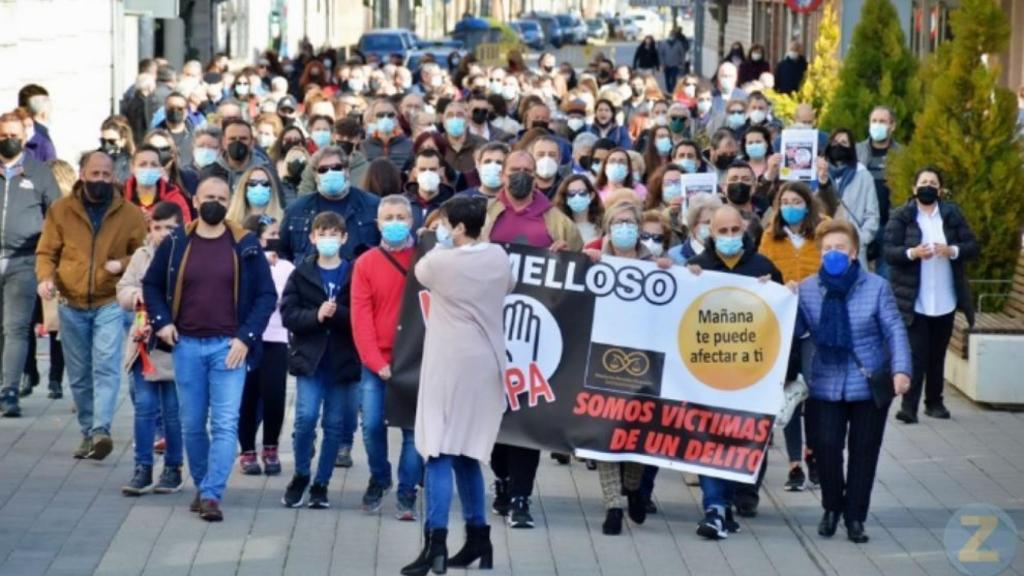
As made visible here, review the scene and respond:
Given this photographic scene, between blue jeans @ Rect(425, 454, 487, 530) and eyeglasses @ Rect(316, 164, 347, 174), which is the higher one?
eyeglasses @ Rect(316, 164, 347, 174)

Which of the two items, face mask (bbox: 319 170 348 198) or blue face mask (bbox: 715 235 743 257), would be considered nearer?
blue face mask (bbox: 715 235 743 257)

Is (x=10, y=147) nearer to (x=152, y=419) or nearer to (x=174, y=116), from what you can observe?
(x=152, y=419)

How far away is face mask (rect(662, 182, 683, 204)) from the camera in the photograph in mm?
16328

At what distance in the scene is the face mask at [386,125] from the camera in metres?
20.8

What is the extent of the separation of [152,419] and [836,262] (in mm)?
3744

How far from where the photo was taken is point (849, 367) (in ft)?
39.5

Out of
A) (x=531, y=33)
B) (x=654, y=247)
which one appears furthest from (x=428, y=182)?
(x=531, y=33)

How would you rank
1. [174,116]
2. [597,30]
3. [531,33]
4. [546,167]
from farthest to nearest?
[597,30]
[531,33]
[174,116]
[546,167]

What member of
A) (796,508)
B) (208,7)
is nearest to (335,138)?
(796,508)

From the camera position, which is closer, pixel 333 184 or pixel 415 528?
pixel 415 528

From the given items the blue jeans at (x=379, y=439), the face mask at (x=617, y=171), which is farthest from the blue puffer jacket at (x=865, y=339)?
the face mask at (x=617, y=171)

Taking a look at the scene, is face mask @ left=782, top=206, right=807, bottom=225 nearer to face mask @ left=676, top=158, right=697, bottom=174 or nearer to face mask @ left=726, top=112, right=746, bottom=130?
face mask @ left=676, top=158, right=697, bottom=174

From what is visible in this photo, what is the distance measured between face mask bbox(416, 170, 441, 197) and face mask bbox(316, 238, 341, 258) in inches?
111

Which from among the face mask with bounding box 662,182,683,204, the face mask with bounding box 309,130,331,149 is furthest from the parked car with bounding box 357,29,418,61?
the face mask with bounding box 662,182,683,204
